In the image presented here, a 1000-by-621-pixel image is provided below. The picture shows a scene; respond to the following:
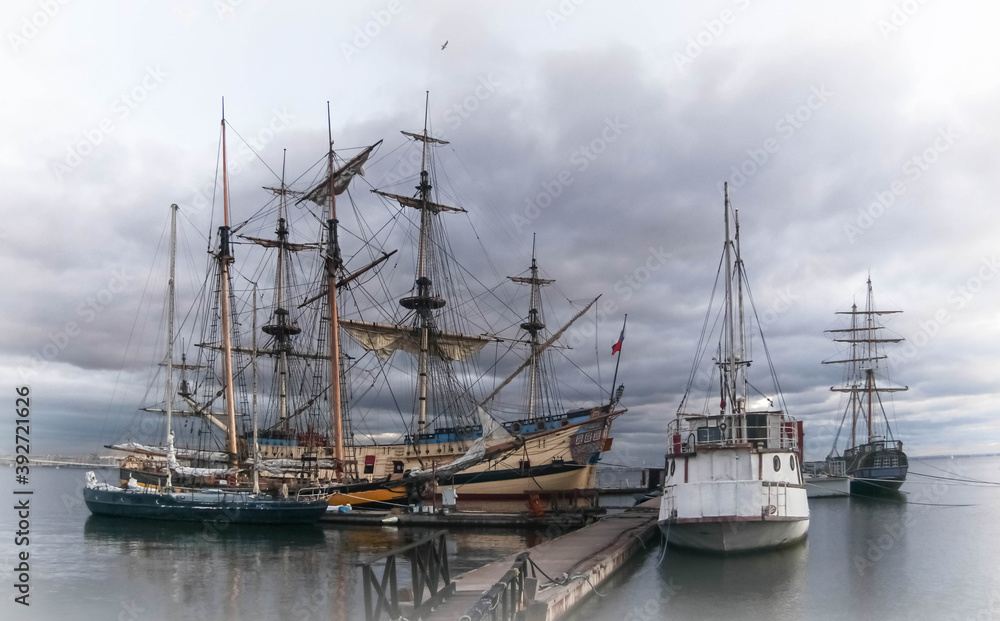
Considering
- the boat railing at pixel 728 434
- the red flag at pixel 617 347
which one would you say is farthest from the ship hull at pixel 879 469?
the boat railing at pixel 728 434

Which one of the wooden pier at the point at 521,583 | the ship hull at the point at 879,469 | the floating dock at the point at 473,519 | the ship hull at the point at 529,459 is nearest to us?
the wooden pier at the point at 521,583

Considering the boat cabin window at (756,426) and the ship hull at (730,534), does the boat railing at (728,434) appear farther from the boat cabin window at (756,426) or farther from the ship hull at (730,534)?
the ship hull at (730,534)

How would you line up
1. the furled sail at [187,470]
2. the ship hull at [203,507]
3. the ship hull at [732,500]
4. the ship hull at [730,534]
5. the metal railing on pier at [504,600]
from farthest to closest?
the furled sail at [187,470] < the ship hull at [203,507] < the ship hull at [730,534] < the ship hull at [732,500] < the metal railing on pier at [504,600]

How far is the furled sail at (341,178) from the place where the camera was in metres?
53.8

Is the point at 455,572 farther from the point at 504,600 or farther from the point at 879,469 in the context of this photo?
the point at 879,469

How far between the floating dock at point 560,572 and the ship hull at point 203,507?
18.0 metres

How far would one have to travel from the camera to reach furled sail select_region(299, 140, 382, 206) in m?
53.8

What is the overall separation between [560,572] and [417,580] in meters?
7.52

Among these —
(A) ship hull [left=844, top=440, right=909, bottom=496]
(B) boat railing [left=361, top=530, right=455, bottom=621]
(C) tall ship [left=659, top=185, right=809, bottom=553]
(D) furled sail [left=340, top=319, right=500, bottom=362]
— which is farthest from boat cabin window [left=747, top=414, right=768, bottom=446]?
(A) ship hull [left=844, top=440, right=909, bottom=496]

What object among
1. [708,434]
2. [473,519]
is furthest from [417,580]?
[473,519]

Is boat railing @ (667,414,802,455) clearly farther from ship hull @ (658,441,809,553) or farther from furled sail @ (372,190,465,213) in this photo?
furled sail @ (372,190,465,213)

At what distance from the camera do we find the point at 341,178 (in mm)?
54719

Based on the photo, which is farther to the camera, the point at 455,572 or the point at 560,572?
the point at 455,572

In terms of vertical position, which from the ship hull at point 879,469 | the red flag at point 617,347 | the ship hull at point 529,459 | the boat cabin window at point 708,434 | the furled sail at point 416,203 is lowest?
the ship hull at point 879,469
